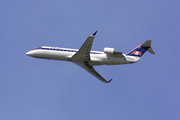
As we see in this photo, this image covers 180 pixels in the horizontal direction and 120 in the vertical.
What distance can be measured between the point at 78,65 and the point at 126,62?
8.50m

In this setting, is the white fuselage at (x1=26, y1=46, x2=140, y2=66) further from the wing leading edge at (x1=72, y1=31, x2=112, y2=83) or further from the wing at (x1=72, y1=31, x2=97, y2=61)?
the wing at (x1=72, y1=31, x2=97, y2=61)

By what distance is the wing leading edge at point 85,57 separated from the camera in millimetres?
37737

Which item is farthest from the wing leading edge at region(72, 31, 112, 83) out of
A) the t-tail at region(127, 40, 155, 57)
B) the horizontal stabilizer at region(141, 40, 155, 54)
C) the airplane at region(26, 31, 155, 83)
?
the horizontal stabilizer at region(141, 40, 155, 54)

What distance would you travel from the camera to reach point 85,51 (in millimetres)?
39469

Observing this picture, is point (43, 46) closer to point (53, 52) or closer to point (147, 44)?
point (53, 52)

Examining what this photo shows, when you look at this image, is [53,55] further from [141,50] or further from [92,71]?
[141,50]

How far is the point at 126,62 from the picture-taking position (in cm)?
4025

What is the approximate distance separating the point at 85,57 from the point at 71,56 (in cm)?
282

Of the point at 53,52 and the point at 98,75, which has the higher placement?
the point at 53,52

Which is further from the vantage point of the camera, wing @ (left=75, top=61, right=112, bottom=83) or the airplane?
wing @ (left=75, top=61, right=112, bottom=83)

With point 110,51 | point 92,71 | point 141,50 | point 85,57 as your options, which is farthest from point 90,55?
point 141,50

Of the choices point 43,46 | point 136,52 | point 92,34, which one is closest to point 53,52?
point 43,46

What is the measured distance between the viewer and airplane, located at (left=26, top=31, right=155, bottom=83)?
39.5 meters

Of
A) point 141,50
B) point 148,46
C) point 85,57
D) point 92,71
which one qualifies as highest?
point 148,46
